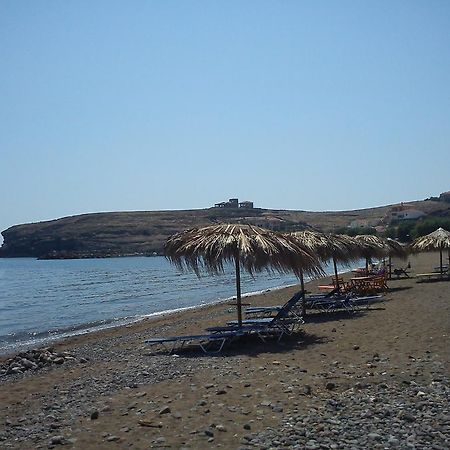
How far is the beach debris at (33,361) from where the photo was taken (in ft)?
37.1

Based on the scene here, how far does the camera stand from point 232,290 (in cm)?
3572

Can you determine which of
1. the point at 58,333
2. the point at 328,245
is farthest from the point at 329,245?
the point at 58,333

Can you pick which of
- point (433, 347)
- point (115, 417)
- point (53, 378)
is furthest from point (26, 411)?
point (433, 347)

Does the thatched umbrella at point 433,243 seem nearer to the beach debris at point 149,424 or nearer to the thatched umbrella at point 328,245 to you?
the thatched umbrella at point 328,245

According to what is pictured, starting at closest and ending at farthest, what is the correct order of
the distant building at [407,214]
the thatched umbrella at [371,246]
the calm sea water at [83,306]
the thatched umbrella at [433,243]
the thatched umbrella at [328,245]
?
the thatched umbrella at [328,245]
the thatched umbrella at [371,246]
the calm sea water at [83,306]
the thatched umbrella at [433,243]
the distant building at [407,214]

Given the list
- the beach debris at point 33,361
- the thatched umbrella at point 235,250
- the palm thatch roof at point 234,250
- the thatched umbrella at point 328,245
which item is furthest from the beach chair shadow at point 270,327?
the beach debris at point 33,361

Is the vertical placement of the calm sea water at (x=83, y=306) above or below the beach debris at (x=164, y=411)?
below

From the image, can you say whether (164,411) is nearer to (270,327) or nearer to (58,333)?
(270,327)

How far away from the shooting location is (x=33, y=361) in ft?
38.7

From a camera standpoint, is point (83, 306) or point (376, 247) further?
point (83, 306)

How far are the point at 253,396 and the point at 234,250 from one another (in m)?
4.38

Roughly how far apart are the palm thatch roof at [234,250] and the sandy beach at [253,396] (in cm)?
141

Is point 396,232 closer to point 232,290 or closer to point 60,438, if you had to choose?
point 232,290

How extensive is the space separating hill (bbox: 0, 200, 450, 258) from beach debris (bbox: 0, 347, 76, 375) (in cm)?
8980
